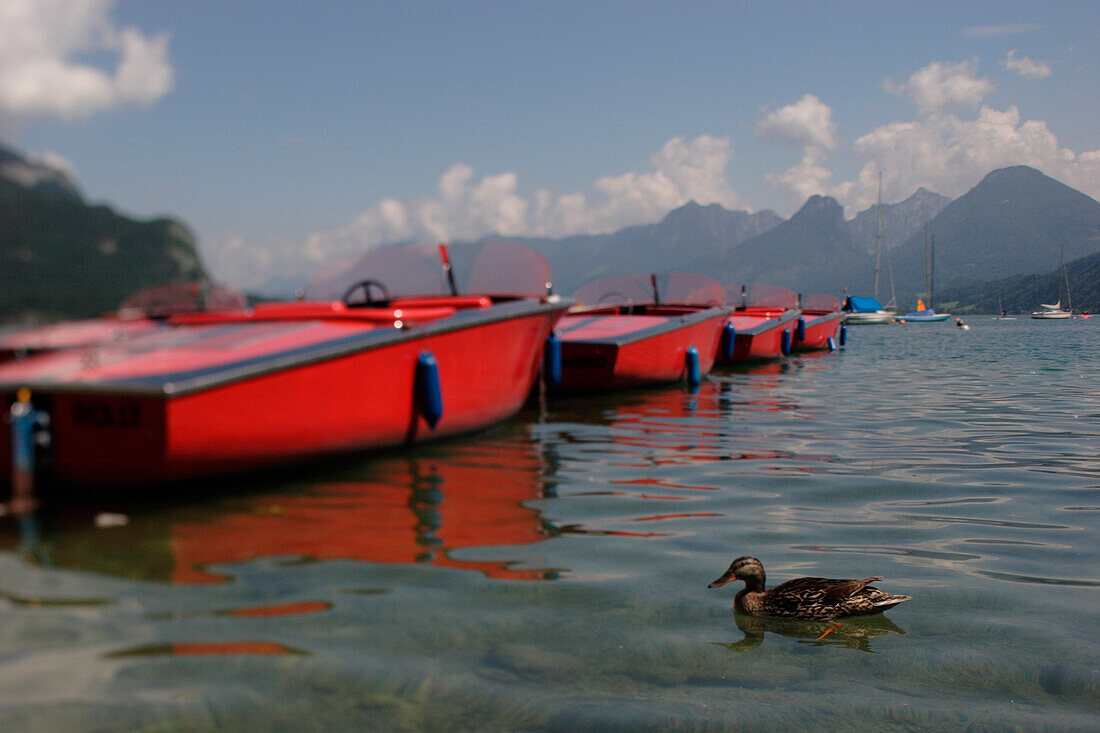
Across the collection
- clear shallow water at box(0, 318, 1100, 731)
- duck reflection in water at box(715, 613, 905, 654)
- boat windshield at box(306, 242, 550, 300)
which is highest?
boat windshield at box(306, 242, 550, 300)

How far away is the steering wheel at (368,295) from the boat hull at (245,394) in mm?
1716

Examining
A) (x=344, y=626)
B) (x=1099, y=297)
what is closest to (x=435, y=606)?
(x=344, y=626)

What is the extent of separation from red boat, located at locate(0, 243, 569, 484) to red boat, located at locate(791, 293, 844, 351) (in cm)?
1420

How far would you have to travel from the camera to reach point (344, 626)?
2.64 m

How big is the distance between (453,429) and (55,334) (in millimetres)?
2839

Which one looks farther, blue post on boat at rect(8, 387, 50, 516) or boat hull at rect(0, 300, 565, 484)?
Result: boat hull at rect(0, 300, 565, 484)

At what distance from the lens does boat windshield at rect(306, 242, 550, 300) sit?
8234mm

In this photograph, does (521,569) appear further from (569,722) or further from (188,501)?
(188,501)

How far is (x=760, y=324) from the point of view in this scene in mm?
16500

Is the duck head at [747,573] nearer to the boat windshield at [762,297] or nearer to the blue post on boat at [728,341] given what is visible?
the blue post on boat at [728,341]

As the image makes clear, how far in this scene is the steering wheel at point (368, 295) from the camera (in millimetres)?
7953

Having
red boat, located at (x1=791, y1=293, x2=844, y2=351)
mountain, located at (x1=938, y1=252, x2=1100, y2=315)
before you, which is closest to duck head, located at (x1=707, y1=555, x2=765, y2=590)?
red boat, located at (x1=791, y1=293, x2=844, y2=351)

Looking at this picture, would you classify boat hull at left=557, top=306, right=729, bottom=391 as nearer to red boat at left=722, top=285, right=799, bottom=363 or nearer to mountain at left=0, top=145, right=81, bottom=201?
red boat at left=722, top=285, right=799, bottom=363

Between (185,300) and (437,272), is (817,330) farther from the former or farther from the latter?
(185,300)
